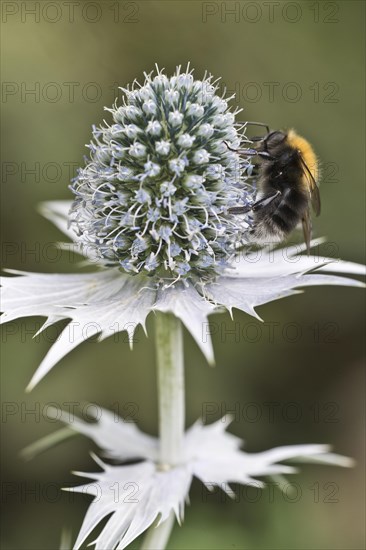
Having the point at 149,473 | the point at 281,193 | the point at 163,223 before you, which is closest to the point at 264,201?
the point at 281,193

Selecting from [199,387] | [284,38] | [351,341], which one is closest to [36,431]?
[199,387]

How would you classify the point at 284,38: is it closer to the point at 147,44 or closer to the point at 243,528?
the point at 147,44

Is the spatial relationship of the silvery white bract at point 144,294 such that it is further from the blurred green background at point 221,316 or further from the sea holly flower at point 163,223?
the blurred green background at point 221,316

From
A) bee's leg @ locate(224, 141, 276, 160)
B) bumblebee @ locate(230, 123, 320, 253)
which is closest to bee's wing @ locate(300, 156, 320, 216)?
bumblebee @ locate(230, 123, 320, 253)

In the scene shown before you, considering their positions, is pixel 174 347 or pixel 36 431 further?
pixel 36 431

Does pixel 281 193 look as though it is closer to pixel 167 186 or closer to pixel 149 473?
pixel 167 186

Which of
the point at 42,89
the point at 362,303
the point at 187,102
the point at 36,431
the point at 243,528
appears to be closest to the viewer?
the point at 187,102

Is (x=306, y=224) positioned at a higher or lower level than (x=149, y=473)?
higher
